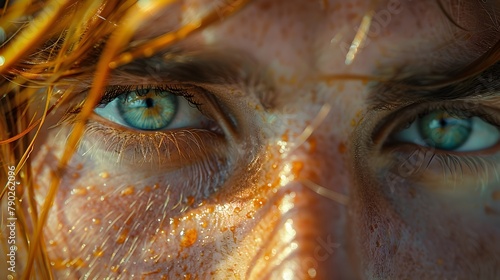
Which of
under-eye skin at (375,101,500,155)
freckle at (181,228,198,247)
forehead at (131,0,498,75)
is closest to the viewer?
forehead at (131,0,498,75)

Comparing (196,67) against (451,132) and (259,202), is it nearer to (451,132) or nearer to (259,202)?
(259,202)

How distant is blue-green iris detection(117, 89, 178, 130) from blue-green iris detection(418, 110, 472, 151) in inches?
14.2

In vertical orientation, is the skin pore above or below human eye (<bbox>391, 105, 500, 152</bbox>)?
above

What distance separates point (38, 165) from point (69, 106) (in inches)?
3.4

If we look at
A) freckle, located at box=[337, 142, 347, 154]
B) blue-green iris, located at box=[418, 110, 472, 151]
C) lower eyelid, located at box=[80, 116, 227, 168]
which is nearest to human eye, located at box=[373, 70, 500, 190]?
blue-green iris, located at box=[418, 110, 472, 151]

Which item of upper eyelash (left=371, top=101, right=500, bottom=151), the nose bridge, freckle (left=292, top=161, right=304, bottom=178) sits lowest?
upper eyelash (left=371, top=101, right=500, bottom=151)

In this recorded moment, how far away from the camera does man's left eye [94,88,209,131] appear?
2.87ft

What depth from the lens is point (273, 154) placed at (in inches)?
31.2

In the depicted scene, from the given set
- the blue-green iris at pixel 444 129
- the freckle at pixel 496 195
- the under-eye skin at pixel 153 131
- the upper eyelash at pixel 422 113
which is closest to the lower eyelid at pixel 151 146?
the under-eye skin at pixel 153 131

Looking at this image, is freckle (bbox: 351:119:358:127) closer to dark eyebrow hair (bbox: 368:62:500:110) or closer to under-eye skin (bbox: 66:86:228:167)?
dark eyebrow hair (bbox: 368:62:500:110)

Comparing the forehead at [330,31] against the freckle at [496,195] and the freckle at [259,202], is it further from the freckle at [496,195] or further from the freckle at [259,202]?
the freckle at [496,195]

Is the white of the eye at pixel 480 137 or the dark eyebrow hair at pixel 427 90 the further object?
the white of the eye at pixel 480 137

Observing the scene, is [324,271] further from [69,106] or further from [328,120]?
[69,106]

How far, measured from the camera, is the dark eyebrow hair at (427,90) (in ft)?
2.58
